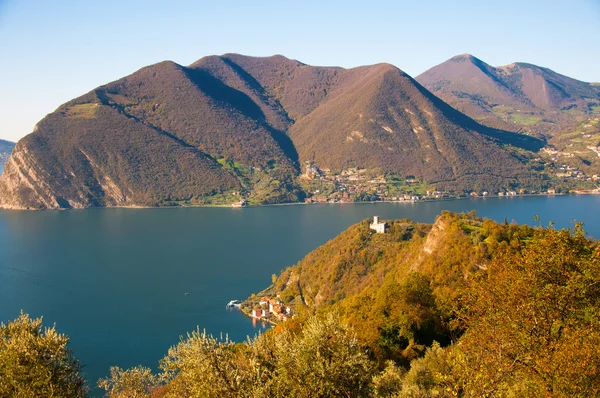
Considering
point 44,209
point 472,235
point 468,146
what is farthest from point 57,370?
point 468,146

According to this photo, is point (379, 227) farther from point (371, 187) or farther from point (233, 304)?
point (371, 187)

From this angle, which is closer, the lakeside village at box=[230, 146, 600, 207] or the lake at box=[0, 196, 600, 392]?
the lake at box=[0, 196, 600, 392]

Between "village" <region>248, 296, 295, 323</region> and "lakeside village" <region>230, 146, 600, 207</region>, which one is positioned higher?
"lakeside village" <region>230, 146, 600, 207</region>

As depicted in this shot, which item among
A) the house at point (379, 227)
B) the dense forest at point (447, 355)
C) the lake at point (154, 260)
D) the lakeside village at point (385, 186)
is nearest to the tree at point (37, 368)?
the dense forest at point (447, 355)

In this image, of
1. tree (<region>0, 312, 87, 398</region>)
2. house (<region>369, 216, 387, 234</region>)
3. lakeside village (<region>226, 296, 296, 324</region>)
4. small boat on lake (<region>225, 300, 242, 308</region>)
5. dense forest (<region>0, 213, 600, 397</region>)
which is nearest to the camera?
dense forest (<region>0, 213, 600, 397</region>)

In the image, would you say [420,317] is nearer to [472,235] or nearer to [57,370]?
[472,235]

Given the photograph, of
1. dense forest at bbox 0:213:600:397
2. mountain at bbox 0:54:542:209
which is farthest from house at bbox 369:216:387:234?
mountain at bbox 0:54:542:209

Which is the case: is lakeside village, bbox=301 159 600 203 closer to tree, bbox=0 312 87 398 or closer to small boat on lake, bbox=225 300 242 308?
small boat on lake, bbox=225 300 242 308
